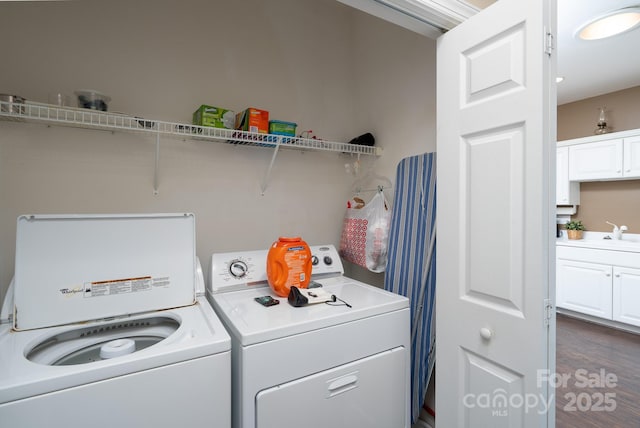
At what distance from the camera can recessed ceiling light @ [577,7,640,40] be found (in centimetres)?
207

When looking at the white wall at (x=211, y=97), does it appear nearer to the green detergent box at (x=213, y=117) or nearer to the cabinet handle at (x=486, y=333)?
the green detergent box at (x=213, y=117)

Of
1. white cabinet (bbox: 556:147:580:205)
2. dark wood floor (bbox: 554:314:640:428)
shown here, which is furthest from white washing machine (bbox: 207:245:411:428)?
white cabinet (bbox: 556:147:580:205)

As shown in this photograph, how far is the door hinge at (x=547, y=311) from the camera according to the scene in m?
0.97

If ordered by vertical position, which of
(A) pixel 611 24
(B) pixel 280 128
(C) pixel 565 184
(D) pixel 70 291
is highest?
(A) pixel 611 24

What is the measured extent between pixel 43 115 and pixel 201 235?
0.92 meters

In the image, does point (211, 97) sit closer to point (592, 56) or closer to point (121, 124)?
point (121, 124)

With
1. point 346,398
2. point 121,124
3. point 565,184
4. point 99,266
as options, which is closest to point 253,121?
point 121,124

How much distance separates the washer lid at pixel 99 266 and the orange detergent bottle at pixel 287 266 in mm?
389

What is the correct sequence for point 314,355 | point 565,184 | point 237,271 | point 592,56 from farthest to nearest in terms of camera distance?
point 565,184 → point 592,56 → point 237,271 → point 314,355

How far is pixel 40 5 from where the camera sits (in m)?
1.48

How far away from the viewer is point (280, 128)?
183 centimetres

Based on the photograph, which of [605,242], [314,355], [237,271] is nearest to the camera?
[314,355]

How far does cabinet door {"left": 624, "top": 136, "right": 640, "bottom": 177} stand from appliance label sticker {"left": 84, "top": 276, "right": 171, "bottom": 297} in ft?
15.6

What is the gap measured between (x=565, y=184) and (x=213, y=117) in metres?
4.53
